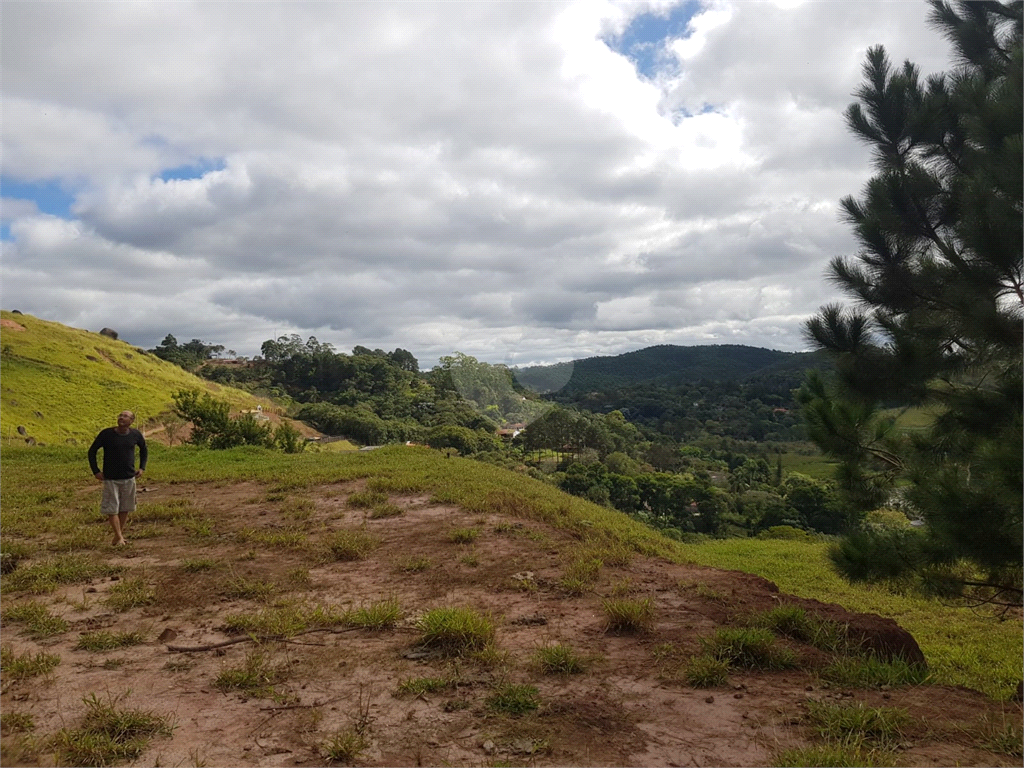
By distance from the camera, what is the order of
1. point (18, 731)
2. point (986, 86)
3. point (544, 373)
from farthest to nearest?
point (544, 373)
point (986, 86)
point (18, 731)

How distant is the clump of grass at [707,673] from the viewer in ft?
11.6

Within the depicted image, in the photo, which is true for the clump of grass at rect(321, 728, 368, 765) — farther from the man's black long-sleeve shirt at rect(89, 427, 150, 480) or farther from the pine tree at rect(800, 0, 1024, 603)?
the man's black long-sleeve shirt at rect(89, 427, 150, 480)

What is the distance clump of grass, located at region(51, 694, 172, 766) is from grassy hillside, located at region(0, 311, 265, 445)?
1000 inches

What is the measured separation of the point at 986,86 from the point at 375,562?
6846mm

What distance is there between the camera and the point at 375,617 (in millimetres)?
4453

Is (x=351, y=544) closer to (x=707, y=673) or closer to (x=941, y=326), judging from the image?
(x=707, y=673)

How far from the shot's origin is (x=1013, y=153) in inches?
141

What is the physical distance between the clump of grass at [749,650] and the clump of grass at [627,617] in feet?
1.61

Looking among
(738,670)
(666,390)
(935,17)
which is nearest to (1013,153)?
(935,17)

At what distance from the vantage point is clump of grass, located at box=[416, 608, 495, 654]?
13.1ft

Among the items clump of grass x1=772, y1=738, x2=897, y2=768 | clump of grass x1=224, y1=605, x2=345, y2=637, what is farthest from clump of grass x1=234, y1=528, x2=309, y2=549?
clump of grass x1=772, y1=738, x2=897, y2=768

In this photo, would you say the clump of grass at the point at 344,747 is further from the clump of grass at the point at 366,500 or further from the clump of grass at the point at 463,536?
the clump of grass at the point at 366,500

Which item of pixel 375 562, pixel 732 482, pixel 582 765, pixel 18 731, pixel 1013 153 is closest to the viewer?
pixel 582 765

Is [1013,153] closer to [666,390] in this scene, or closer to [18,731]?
[18,731]
